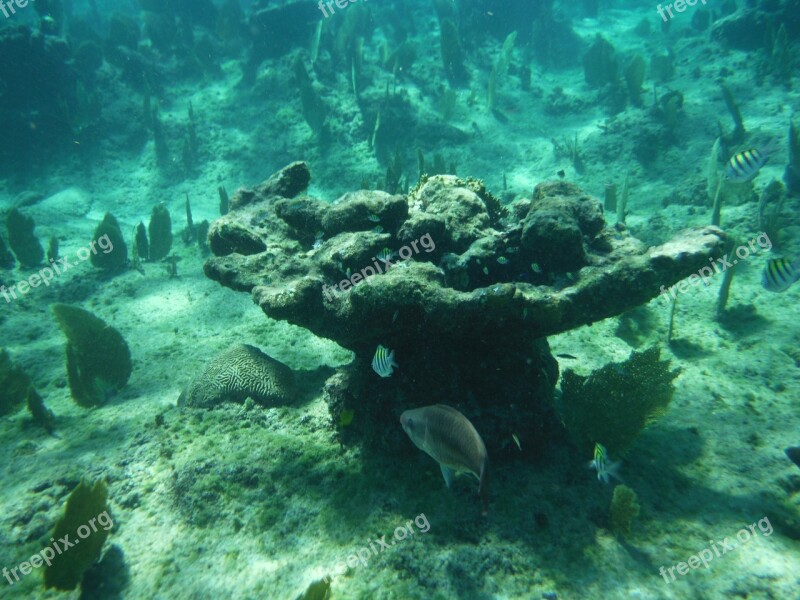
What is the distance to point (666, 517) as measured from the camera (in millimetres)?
3240

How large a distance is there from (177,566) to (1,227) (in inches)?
416

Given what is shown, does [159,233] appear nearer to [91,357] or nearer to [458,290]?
[91,357]

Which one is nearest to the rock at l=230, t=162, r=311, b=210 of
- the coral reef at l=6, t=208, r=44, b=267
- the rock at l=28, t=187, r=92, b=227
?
the coral reef at l=6, t=208, r=44, b=267

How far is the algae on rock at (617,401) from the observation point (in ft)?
12.1

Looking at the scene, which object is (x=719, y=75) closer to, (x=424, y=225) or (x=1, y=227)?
(x=424, y=225)

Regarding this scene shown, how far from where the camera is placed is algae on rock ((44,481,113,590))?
2.94 m

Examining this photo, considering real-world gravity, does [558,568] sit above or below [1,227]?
below

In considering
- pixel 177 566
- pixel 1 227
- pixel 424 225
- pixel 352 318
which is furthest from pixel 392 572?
pixel 1 227

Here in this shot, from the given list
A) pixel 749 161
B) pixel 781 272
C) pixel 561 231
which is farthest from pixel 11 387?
pixel 749 161

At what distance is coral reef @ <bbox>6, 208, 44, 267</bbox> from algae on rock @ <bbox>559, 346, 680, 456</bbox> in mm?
10675

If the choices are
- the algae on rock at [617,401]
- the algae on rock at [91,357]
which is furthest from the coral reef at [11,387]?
the algae on rock at [617,401]

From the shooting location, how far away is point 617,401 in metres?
3.77

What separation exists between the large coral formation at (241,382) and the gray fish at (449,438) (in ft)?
8.12

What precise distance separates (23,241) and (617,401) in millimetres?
11308
